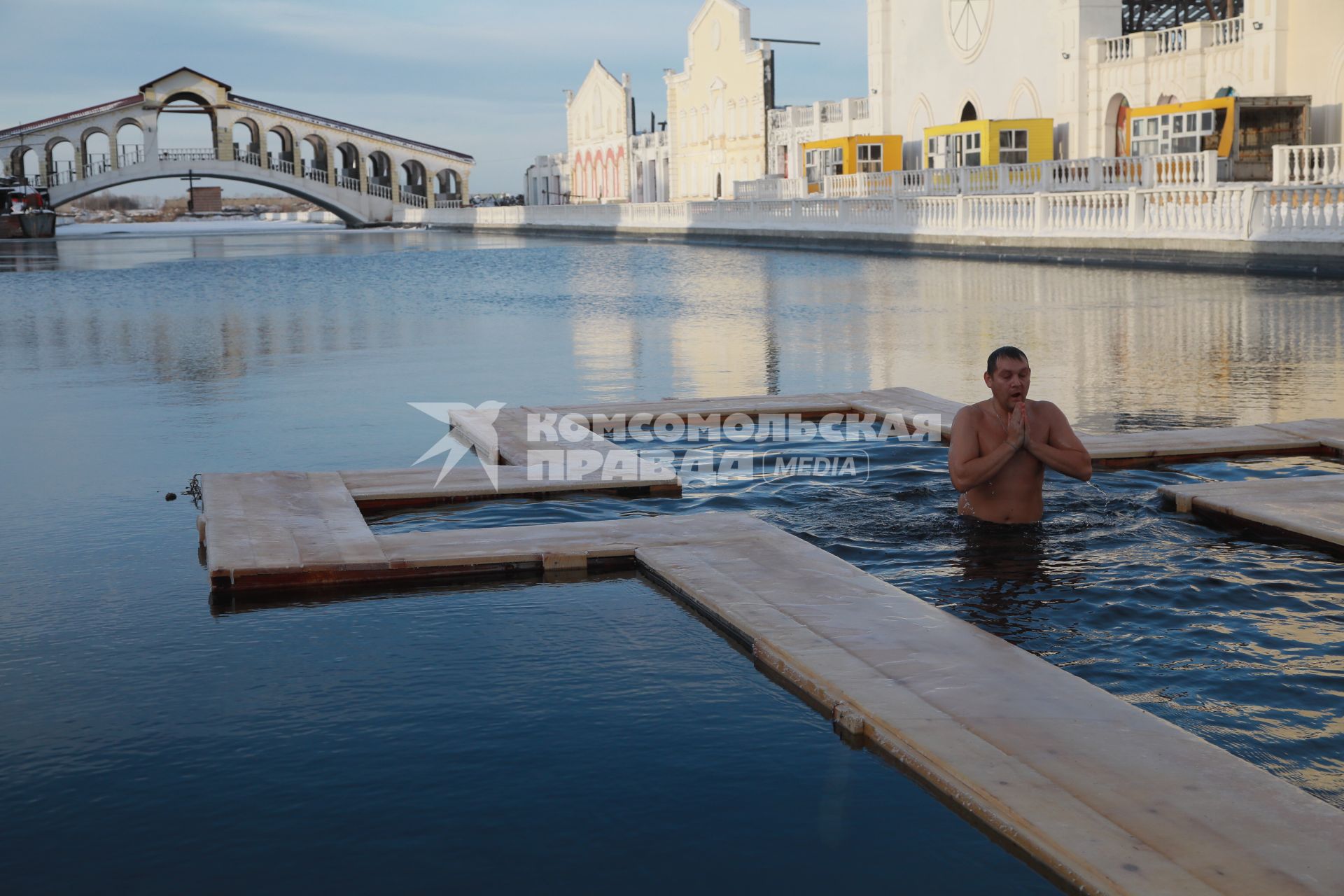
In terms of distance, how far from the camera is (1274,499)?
6.94 m

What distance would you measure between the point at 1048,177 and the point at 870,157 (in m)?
15.5

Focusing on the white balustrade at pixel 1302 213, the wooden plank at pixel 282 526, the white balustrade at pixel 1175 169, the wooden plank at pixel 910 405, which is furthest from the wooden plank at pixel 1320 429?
the white balustrade at pixel 1175 169

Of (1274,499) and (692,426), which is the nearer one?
(1274,499)

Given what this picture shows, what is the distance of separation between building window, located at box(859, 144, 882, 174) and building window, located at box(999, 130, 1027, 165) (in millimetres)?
10234

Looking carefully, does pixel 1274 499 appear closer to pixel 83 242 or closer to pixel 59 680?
pixel 59 680

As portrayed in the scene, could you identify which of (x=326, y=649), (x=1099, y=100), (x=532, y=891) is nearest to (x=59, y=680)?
(x=326, y=649)

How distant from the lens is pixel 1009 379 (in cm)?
630

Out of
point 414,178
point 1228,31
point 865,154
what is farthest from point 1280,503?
point 414,178

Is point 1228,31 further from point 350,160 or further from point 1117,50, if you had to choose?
point 350,160

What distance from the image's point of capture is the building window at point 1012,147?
43.3m

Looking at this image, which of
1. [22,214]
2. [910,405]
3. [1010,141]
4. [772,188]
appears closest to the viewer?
[910,405]

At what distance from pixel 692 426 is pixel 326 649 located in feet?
17.4

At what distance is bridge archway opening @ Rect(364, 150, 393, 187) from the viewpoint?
10244 cm

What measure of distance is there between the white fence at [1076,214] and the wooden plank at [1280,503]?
1677cm
